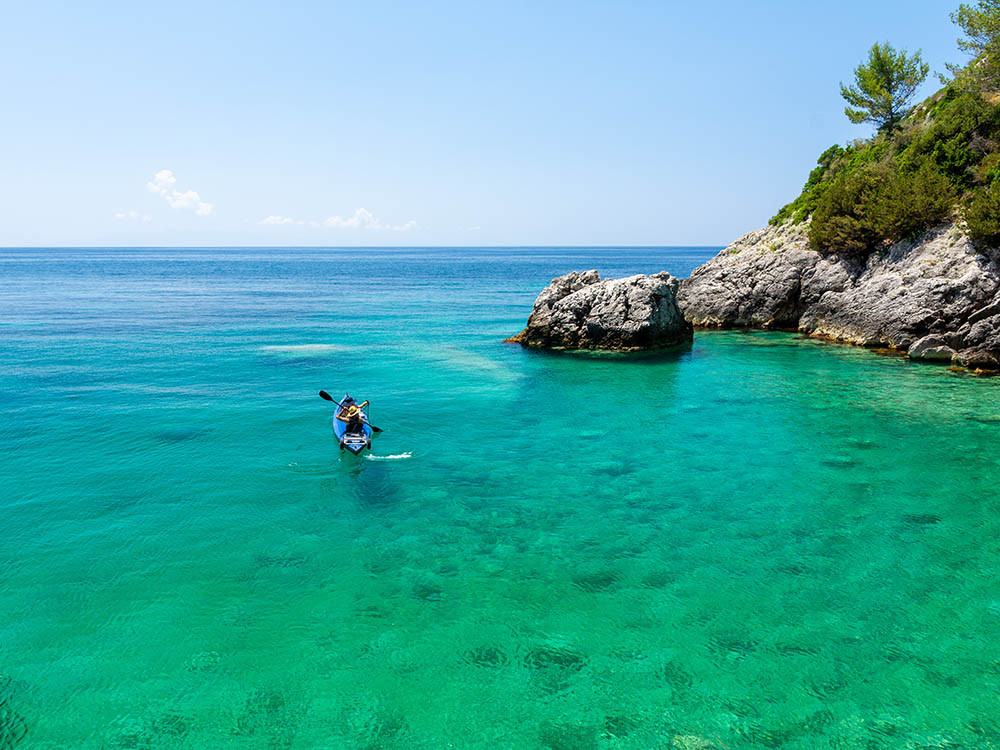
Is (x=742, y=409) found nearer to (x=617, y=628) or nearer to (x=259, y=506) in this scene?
(x=617, y=628)

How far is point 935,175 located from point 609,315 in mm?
24282

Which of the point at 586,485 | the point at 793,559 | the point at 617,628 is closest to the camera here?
the point at 617,628

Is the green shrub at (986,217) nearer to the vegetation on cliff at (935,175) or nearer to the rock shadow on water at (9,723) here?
the vegetation on cliff at (935,175)

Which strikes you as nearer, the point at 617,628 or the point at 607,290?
the point at 617,628

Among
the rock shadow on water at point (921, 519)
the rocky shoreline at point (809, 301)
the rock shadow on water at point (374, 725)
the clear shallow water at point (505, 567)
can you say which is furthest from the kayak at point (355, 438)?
the rocky shoreline at point (809, 301)

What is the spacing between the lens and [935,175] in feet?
135

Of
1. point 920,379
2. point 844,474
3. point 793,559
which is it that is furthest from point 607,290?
point 793,559

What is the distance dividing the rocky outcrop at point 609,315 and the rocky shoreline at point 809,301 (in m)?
0.07

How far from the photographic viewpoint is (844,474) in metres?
20.9

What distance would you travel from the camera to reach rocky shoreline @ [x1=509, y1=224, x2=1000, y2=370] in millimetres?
34656

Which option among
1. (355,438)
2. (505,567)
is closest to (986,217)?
(505,567)

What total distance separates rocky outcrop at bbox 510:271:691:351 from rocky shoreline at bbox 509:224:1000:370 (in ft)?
0.24

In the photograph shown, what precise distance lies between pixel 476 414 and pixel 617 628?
1678 cm

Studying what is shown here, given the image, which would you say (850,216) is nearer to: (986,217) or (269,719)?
(986,217)
